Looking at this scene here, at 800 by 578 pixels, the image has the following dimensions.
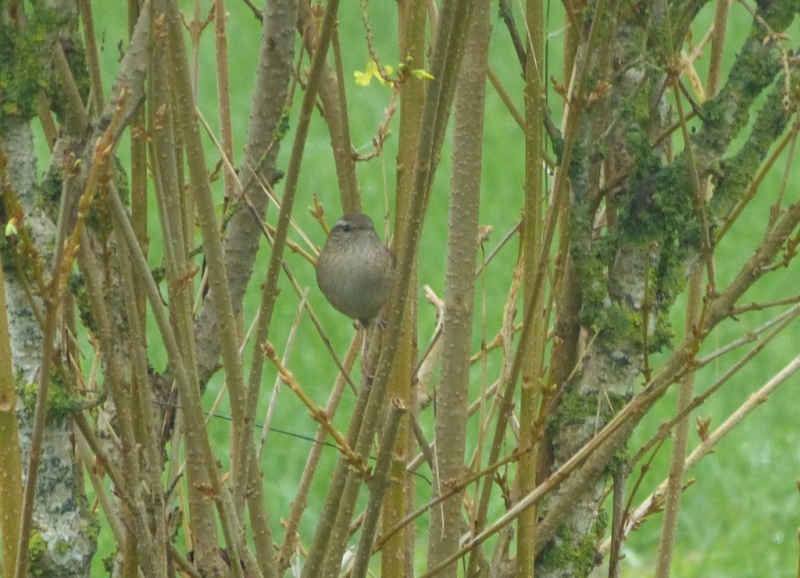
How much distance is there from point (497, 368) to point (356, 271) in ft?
11.6

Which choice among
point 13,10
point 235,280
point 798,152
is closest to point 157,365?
point 235,280

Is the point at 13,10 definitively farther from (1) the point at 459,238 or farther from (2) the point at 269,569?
(2) the point at 269,569

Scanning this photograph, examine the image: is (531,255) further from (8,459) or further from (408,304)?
(8,459)

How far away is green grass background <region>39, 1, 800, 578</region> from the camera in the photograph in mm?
5582

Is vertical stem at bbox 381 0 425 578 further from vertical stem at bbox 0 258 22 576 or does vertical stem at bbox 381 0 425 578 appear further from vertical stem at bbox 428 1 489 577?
vertical stem at bbox 0 258 22 576

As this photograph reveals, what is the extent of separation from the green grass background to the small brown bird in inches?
34.9

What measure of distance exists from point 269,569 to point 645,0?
1213 mm

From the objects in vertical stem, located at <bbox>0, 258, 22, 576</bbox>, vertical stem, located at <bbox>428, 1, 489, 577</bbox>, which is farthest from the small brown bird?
vertical stem, located at <bbox>0, 258, 22, 576</bbox>

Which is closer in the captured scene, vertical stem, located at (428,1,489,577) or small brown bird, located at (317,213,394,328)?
vertical stem, located at (428,1,489,577)

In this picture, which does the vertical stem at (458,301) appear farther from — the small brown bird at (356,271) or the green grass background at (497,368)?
the green grass background at (497,368)

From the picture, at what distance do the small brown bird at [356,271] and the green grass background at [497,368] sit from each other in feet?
2.91

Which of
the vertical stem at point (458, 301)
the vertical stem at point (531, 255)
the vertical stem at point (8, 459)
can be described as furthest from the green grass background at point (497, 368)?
the vertical stem at point (8, 459)

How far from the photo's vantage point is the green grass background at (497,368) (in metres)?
5.58

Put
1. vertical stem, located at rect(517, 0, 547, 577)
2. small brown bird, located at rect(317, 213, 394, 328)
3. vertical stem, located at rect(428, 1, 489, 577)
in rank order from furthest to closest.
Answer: small brown bird, located at rect(317, 213, 394, 328) < vertical stem, located at rect(428, 1, 489, 577) < vertical stem, located at rect(517, 0, 547, 577)
